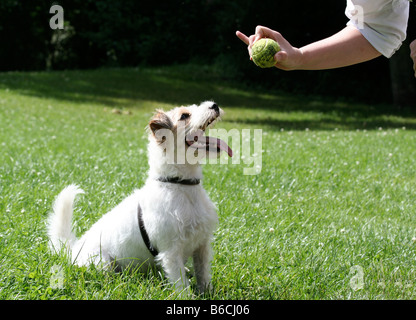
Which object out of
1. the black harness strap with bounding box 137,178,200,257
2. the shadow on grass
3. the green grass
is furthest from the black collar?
the shadow on grass

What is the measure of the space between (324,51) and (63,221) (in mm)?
1993

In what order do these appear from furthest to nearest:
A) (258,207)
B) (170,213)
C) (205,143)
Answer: (258,207)
(205,143)
(170,213)

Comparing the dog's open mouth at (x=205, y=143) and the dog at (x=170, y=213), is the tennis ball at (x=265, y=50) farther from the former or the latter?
the dog's open mouth at (x=205, y=143)

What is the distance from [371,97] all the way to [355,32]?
1462 centimetres

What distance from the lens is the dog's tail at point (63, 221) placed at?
3277mm

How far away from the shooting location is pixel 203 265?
319 cm

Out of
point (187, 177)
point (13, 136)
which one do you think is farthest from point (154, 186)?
point (13, 136)

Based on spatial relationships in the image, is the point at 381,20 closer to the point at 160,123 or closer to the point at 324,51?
the point at 324,51

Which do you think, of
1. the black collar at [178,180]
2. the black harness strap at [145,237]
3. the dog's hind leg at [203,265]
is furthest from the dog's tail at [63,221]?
the dog's hind leg at [203,265]

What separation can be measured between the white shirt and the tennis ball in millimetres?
543

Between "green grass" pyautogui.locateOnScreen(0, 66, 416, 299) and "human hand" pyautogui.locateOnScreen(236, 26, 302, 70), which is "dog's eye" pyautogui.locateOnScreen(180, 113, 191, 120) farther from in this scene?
"green grass" pyautogui.locateOnScreen(0, 66, 416, 299)

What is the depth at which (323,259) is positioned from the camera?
347cm

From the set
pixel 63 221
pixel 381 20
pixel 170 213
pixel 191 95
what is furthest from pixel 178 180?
pixel 191 95

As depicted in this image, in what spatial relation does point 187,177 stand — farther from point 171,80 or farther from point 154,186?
point 171,80
